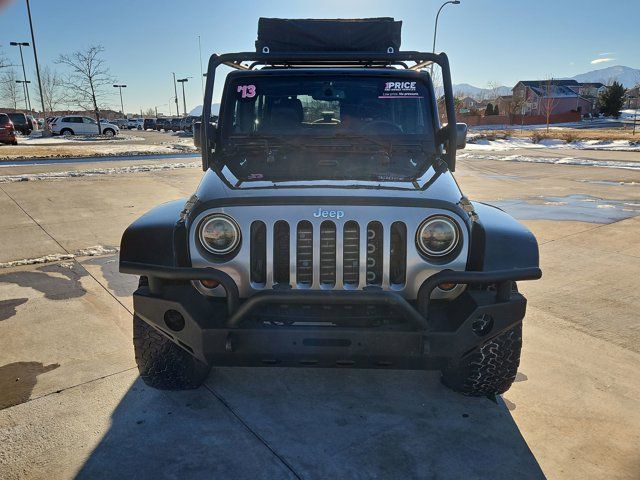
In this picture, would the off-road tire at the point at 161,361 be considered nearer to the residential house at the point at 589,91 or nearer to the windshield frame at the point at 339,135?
the windshield frame at the point at 339,135

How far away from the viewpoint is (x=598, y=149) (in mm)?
23438

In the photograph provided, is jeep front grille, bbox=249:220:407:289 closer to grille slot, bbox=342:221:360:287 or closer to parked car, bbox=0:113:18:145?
grille slot, bbox=342:221:360:287

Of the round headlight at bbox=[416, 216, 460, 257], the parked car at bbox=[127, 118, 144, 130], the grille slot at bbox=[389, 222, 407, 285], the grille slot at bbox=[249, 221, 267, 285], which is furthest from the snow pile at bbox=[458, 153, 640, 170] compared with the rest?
the parked car at bbox=[127, 118, 144, 130]

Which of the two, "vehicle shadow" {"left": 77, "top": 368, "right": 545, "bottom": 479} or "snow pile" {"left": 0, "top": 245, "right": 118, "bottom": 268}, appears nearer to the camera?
"vehicle shadow" {"left": 77, "top": 368, "right": 545, "bottom": 479}

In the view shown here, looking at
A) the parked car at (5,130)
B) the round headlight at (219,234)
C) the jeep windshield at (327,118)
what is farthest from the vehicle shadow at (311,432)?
the parked car at (5,130)

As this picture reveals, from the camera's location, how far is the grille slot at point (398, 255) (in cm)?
244

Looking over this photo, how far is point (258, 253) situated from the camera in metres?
2.48

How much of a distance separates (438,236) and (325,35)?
7.61 ft

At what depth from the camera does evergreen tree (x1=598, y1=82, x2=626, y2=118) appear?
65375 mm

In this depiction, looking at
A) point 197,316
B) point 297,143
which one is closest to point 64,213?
point 297,143

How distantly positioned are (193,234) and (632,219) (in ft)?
25.2

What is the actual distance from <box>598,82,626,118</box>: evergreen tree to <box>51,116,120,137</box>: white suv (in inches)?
2475

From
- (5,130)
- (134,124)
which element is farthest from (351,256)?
(134,124)

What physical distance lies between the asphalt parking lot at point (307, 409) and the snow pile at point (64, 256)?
2.02ft
